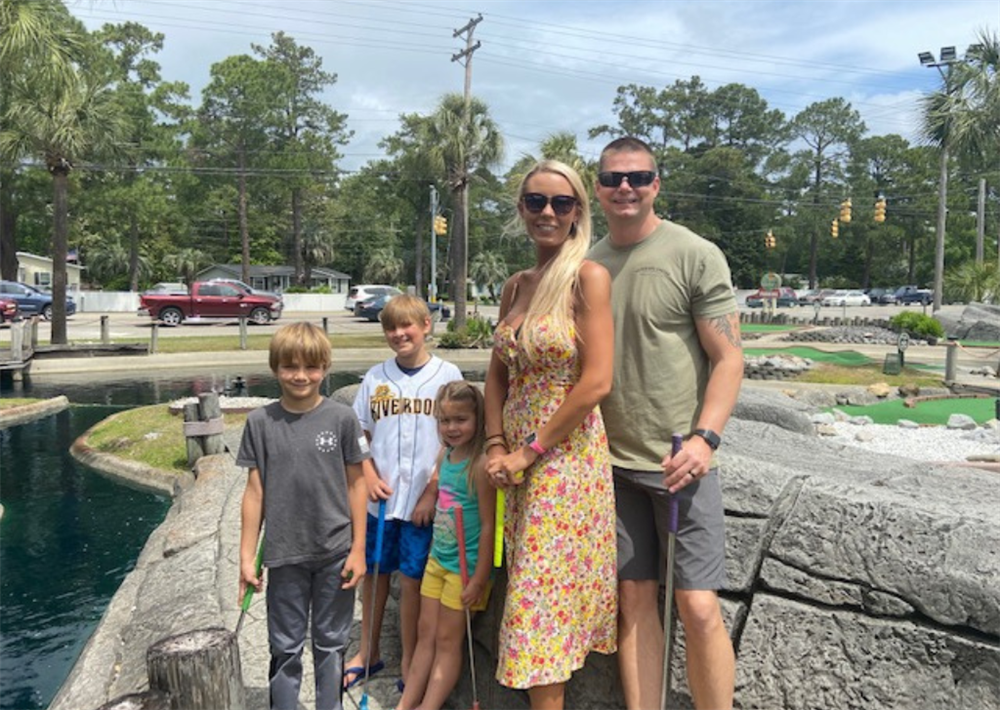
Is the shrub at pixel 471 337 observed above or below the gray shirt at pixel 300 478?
below

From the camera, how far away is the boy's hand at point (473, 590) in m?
2.59

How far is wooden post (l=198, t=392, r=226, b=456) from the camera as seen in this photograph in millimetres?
7824

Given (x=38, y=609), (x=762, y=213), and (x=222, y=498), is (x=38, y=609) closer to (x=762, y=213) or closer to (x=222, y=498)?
(x=222, y=498)

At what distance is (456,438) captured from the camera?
2.72m

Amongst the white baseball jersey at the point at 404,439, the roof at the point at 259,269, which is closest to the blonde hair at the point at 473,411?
the white baseball jersey at the point at 404,439

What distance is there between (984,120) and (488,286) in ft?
132

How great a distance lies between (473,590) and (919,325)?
79.1ft

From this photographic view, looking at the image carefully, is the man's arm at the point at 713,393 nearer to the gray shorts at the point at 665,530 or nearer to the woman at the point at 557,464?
the gray shorts at the point at 665,530

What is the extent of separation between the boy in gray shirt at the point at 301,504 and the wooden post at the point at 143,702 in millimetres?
597

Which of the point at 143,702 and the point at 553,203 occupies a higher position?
the point at 553,203

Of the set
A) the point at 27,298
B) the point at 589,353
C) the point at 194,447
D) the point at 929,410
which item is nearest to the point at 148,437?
the point at 194,447

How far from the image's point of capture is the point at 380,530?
2.96 meters

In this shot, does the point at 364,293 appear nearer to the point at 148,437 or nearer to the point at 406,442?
the point at 148,437

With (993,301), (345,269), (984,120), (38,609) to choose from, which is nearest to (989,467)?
(38,609)
